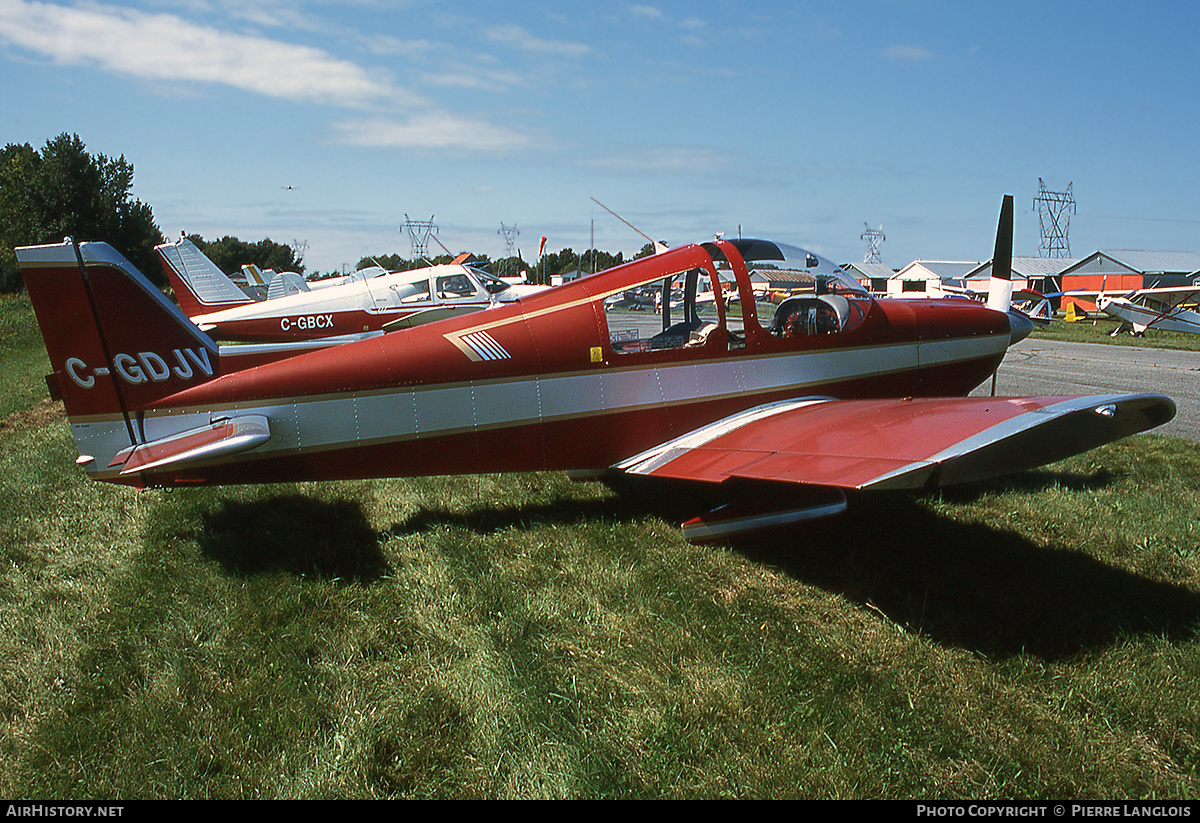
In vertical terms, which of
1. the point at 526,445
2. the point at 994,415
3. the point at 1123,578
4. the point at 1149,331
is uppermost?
the point at 994,415

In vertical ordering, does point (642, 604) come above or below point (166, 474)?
below

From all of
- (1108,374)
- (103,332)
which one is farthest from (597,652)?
(1108,374)

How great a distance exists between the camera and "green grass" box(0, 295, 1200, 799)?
2893mm

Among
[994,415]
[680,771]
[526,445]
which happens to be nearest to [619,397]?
[526,445]

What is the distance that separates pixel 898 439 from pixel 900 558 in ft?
4.02

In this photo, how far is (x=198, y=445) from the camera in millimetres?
4398

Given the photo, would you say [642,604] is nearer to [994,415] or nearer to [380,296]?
[994,415]

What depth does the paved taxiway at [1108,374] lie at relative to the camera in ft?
37.0

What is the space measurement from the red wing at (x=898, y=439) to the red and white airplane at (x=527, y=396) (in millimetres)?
25

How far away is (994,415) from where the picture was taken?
3939mm

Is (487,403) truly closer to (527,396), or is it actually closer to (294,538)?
(527,396)

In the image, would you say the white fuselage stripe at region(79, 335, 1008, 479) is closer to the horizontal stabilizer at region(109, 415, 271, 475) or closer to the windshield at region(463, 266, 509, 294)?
the horizontal stabilizer at region(109, 415, 271, 475)

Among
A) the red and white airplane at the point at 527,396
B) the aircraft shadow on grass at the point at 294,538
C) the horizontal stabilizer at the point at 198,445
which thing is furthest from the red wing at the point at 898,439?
the horizontal stabilizer at the point at 198,445

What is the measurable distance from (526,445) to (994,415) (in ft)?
9.91
